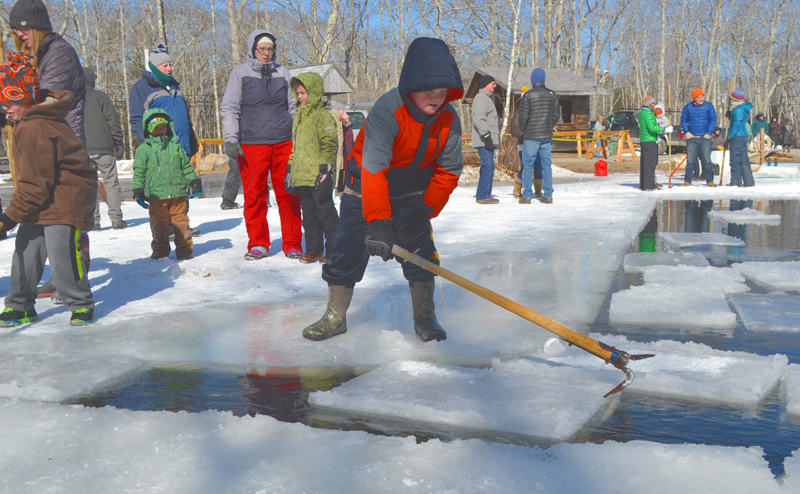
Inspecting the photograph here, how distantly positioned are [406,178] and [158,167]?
331 cm

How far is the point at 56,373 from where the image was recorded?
308 cm

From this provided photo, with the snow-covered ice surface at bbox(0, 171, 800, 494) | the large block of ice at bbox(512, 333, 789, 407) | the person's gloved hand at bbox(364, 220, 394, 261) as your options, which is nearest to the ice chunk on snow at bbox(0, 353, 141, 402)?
the snow-covered ice surface at bbox(0, 171, 800, 494)

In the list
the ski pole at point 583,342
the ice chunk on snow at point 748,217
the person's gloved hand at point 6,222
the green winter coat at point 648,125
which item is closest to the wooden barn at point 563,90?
the green winter coat at point 648,125

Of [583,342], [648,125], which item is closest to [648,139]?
[648,125]

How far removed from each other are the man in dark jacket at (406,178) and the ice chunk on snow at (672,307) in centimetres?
113

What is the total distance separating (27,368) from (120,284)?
2.13m

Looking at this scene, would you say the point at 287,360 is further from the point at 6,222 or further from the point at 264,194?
the point at 264,194

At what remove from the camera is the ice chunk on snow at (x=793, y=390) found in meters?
2.49

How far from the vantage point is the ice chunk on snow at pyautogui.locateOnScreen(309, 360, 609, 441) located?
242 cm

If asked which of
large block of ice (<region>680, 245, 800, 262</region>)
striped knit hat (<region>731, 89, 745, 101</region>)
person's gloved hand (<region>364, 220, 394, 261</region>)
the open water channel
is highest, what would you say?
striped knit hat (<region>731, 89, 745, 101</region>)

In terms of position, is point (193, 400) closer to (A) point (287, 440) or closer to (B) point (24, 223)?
(A) point (287, 440)

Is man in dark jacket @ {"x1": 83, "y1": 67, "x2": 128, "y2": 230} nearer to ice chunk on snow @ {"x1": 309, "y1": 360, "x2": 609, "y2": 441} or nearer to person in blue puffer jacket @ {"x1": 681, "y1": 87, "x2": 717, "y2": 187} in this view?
ice chunk on snow @ {"x1": 309, "y1": 360, "x2": 609, "y2": 441}

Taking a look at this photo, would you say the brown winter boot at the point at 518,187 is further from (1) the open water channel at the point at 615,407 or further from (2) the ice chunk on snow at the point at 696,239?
(1) the open water channel at the point at 615,407

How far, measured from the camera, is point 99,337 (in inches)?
148
